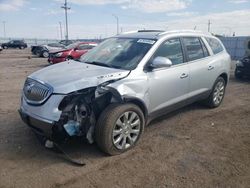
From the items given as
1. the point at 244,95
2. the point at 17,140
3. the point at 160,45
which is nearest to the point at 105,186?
the point at 17,140

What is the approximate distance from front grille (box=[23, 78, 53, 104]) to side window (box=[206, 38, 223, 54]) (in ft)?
12.8

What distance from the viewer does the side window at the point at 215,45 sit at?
6.05m

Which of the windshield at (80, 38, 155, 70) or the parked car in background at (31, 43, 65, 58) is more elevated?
the windshield at (80, 38, 155, 70)

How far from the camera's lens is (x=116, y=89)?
381 centimetres

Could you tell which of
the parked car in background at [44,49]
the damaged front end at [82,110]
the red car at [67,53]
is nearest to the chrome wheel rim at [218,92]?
the damaged front end at [82,110]

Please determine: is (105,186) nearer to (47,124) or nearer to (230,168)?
(47,124)

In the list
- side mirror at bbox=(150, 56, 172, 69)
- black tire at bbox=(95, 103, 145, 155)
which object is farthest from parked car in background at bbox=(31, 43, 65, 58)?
black tire at bbox=(95, 103, 145, 155)

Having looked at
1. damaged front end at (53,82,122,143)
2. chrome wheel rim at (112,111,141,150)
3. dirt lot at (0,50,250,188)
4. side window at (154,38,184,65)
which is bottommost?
dirt lot at (0,50,250,188)

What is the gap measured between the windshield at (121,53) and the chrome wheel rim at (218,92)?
97.6 inches

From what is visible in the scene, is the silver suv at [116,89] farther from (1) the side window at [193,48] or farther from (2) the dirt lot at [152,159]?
(2) the dirt lot at [152,159]

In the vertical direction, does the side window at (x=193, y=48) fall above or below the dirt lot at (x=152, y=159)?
above

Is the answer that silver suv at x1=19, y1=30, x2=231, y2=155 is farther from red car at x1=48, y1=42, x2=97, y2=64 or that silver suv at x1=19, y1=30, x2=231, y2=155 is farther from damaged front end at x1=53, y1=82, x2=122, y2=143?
red car at x1=48, y1=42, x2=97, y2=64

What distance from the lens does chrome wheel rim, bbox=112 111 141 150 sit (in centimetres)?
391

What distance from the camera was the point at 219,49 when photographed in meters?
6.39
